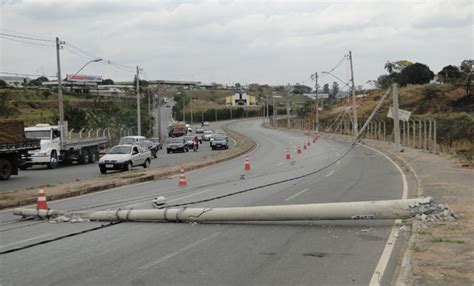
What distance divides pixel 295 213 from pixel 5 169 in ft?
65.6

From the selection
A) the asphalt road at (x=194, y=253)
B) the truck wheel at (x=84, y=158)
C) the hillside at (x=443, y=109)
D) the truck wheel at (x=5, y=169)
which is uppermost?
the hillside at (x=443, y=109)

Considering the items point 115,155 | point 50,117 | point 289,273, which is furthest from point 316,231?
point 50,117

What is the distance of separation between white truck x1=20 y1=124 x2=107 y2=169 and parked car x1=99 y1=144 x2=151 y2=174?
5328mm

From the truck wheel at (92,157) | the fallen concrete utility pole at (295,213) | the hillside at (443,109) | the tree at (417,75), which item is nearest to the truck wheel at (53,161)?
the truck wheel at (92,157)

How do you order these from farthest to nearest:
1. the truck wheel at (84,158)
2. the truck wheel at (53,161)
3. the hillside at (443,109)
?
the hillside at (443,109), the truck wheel at (84,158), the truck wheel at (53,161)

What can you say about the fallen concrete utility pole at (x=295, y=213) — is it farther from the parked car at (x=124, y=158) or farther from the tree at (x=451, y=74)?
the tree at (x=451, y=74)

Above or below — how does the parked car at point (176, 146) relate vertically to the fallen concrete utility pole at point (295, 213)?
below

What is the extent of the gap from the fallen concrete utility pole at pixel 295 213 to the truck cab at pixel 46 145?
79.6ft

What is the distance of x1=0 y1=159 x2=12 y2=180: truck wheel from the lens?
26812 mm

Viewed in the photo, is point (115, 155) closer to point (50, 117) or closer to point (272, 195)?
point (272, 195)

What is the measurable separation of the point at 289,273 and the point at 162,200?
7.10 m

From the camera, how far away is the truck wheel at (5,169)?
2681cm

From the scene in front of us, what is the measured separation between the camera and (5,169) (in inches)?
1064

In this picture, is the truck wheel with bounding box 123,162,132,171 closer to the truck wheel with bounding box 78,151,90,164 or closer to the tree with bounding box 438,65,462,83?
the truck wheel with bounding box 78,151,90,164
